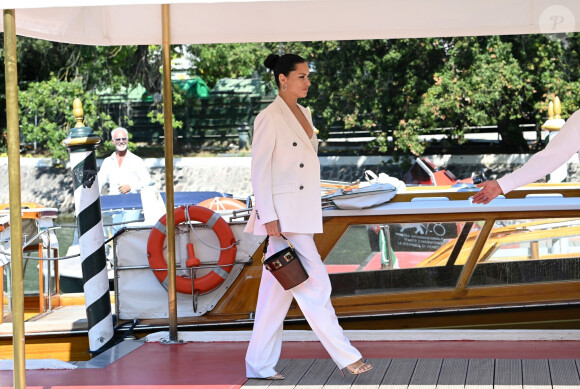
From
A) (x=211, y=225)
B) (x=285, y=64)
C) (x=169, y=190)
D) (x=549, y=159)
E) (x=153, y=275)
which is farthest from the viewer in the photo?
(x=153, y=275)

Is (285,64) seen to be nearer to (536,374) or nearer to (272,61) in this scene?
(272,61)

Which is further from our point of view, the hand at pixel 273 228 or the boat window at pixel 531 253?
the boat window at pixel 531 253

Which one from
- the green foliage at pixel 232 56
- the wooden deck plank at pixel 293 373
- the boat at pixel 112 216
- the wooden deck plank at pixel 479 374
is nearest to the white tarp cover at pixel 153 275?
the wooden deck plank at pixel 293 373

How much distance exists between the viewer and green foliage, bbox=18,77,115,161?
89.8 ft

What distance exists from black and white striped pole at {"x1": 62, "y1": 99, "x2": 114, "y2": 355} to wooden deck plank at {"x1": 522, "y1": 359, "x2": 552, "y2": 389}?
259 cm

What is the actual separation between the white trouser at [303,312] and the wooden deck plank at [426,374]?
314 millimetres

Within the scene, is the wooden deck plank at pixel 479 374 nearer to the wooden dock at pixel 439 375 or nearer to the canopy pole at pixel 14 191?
the wooden dock at pixel 439 375

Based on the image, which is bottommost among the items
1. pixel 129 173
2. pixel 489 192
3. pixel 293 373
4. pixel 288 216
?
pixel 293 373

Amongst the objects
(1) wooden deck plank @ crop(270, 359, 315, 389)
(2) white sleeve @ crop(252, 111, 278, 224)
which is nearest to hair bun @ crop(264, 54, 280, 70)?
(2) white sleeve @ crop(252, 111, 278, 224)

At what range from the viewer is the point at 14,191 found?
12.8ft

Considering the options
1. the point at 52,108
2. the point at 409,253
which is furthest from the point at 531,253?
the point at 52,108

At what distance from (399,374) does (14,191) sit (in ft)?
7.02

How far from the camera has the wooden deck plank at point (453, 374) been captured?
444 centimetres

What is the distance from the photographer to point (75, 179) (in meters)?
5.82
